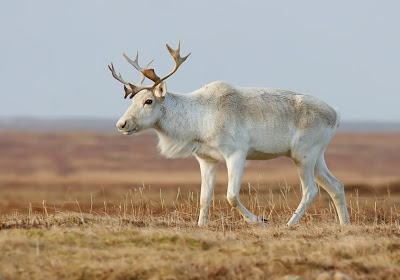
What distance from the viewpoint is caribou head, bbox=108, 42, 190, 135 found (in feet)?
39.4

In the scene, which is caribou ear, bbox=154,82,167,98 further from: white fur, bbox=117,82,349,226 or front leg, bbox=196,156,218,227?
front leg, bbox=196,156,218,227

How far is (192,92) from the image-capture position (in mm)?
12742

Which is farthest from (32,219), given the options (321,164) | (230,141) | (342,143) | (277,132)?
(342,143)

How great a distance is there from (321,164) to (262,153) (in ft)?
4.12

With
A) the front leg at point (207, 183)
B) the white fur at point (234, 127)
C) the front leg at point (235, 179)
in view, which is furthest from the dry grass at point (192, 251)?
the white fur at point (234, 127)

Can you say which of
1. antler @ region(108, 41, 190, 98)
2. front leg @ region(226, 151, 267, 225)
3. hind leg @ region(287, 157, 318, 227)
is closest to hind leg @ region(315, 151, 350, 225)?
hind leg @ region(287, 157, 318, 227)

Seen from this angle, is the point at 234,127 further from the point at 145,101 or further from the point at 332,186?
the point at 332,186

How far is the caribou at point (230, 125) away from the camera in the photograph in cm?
1205

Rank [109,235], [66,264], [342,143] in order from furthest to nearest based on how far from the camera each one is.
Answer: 1. [342,143]
2. [109,235]
3. [66,264]

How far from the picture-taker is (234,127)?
12.1m

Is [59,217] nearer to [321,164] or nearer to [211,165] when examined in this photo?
[211,165]

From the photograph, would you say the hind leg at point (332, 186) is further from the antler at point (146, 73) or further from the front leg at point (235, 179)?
the antler at point (146, 73)

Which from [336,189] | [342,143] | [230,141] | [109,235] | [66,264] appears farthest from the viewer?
[342,143]

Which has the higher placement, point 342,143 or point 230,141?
point 230,141
